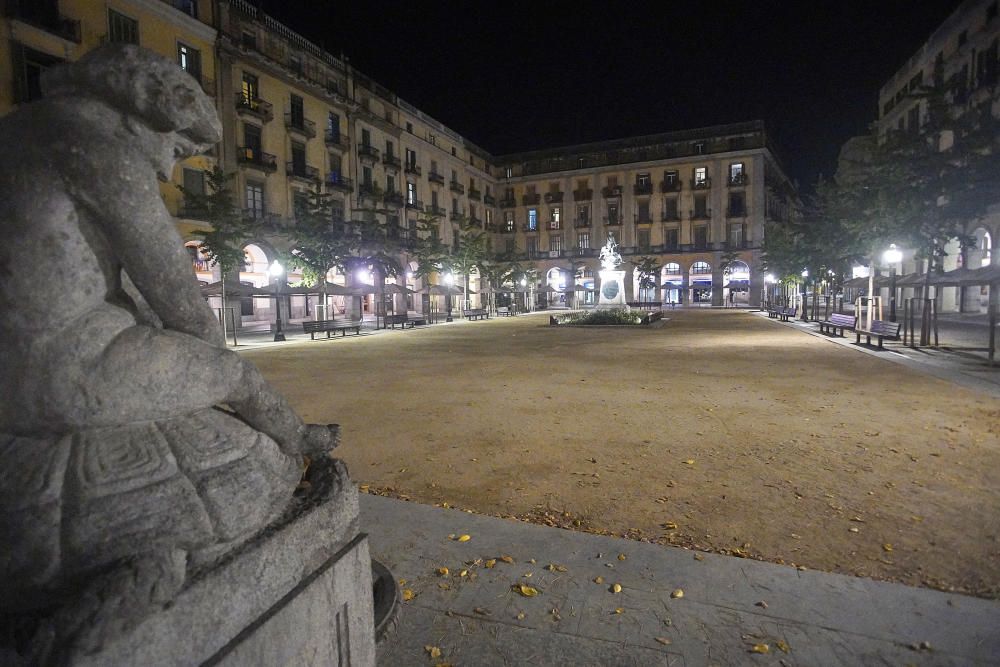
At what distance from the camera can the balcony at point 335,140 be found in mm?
33281

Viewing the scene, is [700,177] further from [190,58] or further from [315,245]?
[190,58]

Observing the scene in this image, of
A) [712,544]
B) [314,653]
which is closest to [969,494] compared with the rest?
[712,544]

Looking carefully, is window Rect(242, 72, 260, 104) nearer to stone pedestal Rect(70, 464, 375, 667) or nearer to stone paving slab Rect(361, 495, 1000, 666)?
stone paving slab Rect(361, 495, 1000, 666)

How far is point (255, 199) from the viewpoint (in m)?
28.4

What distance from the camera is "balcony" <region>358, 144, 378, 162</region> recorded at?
36081mm

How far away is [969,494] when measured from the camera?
399 centimetres

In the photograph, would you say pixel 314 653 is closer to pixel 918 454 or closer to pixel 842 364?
pixel 918 454

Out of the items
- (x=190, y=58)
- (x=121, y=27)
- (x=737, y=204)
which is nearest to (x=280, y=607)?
(x=121, y=27)

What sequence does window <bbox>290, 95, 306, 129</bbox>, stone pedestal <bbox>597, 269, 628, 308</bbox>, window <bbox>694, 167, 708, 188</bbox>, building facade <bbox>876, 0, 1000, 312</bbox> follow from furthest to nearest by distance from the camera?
window <bbox>694, 167, 708, 188</bbox> < window <bbox>290, 95, 306, 129</bbox> < stone pedestal <bbox>597, 269, 628, 308</bbox> < building facade <bbox>876, 0, 1000, 312</bbox>

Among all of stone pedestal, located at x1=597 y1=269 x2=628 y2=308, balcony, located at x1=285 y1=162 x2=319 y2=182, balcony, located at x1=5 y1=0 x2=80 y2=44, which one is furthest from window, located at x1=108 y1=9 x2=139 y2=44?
stone pedestal, located at x1=597 y1=269 x2=628 y2=308

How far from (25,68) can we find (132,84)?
83.0 feet

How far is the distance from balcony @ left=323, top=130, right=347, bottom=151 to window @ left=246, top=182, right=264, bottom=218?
6508 mm

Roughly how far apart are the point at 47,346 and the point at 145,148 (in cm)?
63

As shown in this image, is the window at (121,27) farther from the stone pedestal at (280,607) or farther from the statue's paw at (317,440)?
the stone pedestal at (280,607)
